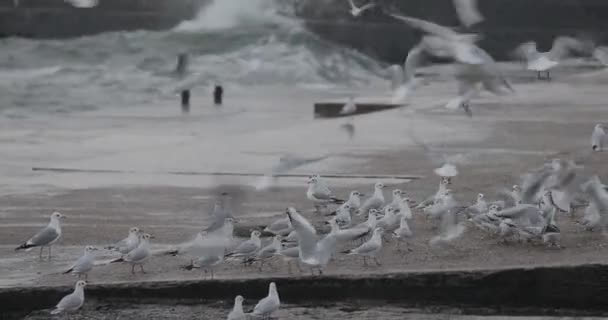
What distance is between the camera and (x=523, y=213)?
283 inches

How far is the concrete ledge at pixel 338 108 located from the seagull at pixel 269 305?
10.8m

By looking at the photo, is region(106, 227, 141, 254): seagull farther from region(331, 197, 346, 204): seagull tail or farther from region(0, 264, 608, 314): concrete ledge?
region(331, 197, 346, 204): seagull tail

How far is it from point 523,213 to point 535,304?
36.0 inches

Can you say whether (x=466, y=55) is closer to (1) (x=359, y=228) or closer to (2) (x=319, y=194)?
(2) (x=319, y=194)

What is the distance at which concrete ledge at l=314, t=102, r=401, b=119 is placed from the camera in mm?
17016

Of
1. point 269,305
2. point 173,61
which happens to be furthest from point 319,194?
point 173,61

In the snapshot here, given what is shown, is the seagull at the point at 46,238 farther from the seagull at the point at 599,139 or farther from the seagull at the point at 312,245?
the seagull at the point at 599,139

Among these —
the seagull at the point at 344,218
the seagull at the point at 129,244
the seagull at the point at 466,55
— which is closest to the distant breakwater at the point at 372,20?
the seagull at the point at 466,55

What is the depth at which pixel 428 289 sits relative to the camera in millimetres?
6344

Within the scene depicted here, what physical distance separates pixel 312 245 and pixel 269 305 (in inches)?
26.7

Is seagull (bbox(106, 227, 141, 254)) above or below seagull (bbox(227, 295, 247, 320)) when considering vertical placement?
above

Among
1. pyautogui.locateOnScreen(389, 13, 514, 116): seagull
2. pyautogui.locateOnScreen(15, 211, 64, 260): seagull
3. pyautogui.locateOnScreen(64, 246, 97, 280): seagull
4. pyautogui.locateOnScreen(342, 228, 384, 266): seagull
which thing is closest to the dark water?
pyautogui.locateOnScreen(389, 13, 514, 116): seagull

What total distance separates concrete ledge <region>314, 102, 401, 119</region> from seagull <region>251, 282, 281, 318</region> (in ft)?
35.3

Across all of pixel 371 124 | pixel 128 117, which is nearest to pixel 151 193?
pixel 371 124
